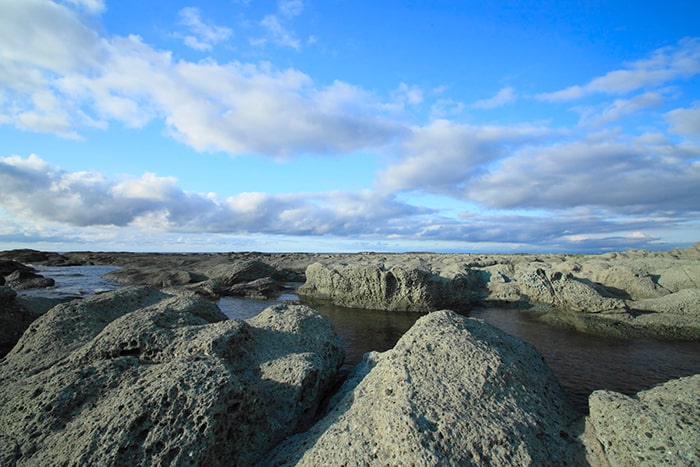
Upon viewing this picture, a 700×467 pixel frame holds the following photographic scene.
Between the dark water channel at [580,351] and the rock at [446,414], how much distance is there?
0.54 m

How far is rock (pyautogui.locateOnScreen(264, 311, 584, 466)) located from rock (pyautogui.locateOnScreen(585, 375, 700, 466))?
41 centimetres

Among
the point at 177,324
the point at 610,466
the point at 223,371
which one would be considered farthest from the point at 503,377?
the point at 177,324

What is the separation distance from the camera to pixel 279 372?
598cm

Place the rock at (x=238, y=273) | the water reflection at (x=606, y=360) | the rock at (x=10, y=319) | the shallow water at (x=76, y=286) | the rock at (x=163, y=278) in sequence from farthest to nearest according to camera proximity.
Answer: the rock at (x=163, y=278), the rock at (x=238, y=273), the shallow water at (x=76, y=286), the rock at (x=10, y=319), the water reflection at (x=606, y=360)

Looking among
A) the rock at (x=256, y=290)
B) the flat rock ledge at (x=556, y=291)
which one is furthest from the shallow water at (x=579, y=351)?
the rock at (x=256, y=290)

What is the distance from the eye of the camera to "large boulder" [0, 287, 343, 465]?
3906mm

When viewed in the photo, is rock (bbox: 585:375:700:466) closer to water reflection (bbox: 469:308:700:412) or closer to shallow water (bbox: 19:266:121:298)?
water reflection (bbox: 469:308:700:412)

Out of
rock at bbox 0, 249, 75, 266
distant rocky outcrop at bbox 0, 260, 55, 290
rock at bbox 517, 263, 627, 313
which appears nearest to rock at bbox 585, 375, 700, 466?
rock at bbox 517, 263, 627, 313

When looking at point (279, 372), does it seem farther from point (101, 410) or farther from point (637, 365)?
point (637, 365)

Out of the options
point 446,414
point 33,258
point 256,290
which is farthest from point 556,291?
point 33,258

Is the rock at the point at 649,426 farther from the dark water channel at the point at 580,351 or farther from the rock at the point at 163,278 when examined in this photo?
the rock at the point at 163,278

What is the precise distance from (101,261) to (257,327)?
6456cm

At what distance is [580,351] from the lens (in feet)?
37.6

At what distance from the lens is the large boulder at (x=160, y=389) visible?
12.8 ft
